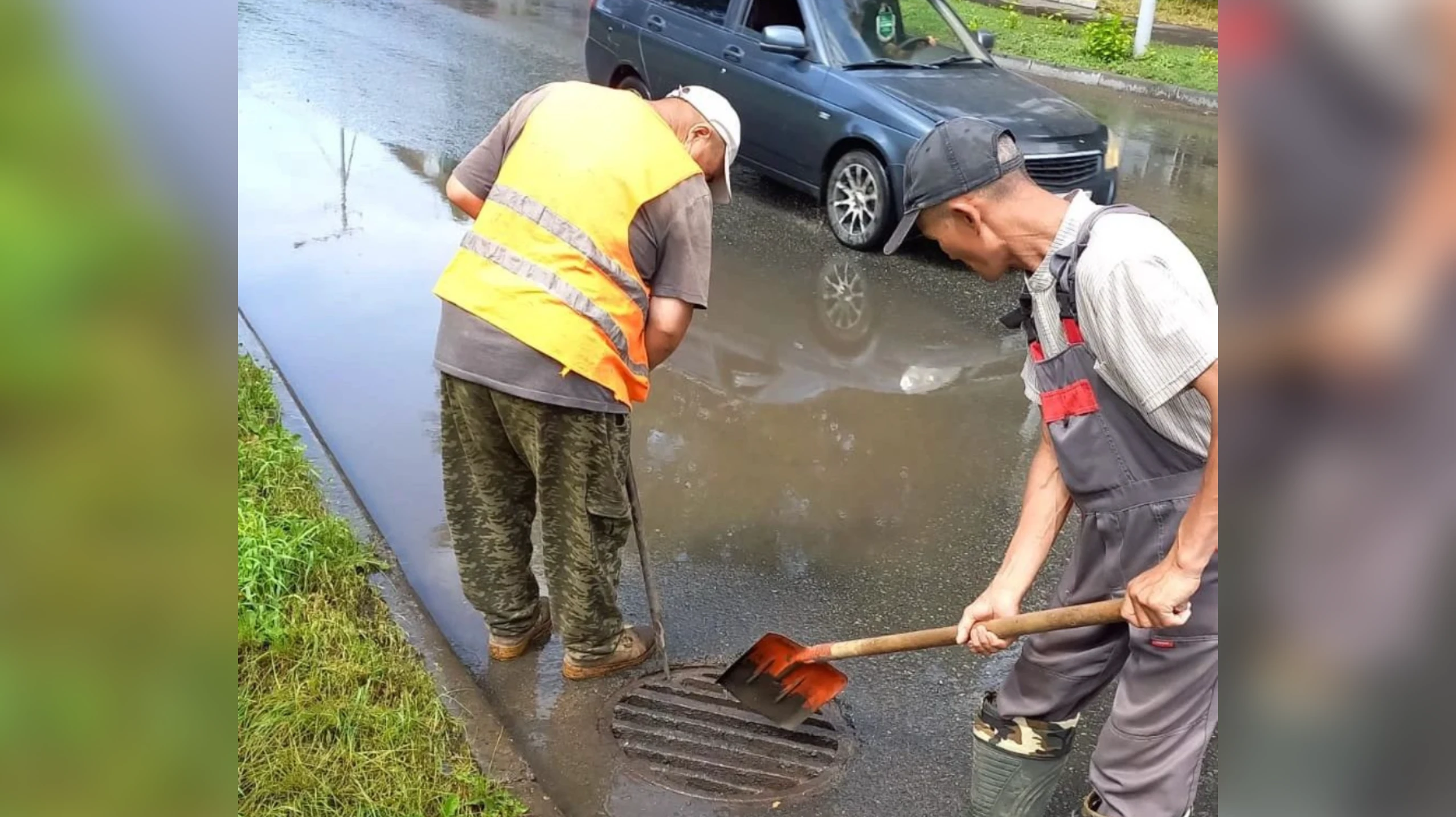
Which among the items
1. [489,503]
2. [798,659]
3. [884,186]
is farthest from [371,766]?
[884,186]

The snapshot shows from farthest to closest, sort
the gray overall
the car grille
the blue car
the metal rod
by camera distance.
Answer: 1. the blue car
2. the car grille
3. the metal rod
4. the gray overall

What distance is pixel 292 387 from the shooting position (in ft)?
16.7

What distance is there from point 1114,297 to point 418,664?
2271 mm

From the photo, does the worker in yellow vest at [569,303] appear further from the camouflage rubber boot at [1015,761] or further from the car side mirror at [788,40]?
the car side mirror at [788,40]

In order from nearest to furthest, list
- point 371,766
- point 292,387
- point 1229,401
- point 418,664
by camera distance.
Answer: point 1229,401, point 371,766, point 418,664, point 292,387

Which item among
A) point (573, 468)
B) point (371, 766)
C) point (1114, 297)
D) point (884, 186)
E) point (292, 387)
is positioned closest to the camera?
point (1114, 297)

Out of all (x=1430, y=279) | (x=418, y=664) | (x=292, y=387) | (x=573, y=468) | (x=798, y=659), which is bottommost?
(x=292, y=387)

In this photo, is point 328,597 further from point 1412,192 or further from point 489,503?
point 1412,192

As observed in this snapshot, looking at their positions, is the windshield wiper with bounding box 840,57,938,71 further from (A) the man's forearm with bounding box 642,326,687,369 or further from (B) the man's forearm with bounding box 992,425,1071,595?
(B) the man's forearm with bounding box 992,425,1071,595

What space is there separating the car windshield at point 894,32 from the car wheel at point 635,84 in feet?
6.02

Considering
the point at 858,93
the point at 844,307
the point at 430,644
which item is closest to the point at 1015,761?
the point at 430,644

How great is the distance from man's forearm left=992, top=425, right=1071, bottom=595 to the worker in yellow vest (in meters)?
0.99

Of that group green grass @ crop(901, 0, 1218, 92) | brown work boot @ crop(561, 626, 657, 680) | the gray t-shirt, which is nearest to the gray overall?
the gray t-shirt

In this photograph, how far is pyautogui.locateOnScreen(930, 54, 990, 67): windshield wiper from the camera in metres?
7.49
